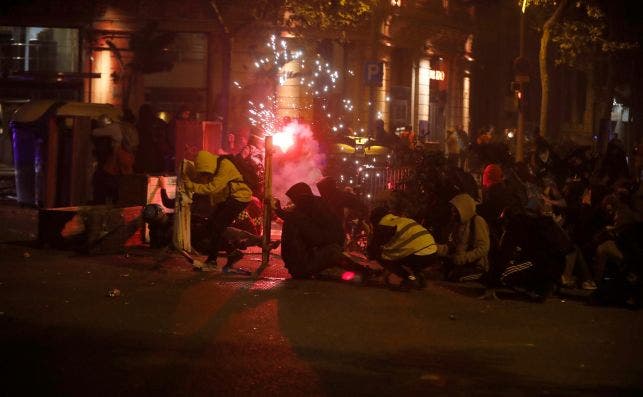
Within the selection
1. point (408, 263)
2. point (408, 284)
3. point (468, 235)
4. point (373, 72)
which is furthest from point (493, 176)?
point (373, 72)

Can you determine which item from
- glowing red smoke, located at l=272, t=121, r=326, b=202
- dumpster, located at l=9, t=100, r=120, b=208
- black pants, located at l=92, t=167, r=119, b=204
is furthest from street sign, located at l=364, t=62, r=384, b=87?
black pants, located at l=92, t=167, r=119, b=204

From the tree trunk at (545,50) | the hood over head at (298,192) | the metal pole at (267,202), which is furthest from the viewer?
the tree trunk at (545,50)

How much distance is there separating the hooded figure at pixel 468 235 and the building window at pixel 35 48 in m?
17.9

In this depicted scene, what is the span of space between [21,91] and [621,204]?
2013 centimetres

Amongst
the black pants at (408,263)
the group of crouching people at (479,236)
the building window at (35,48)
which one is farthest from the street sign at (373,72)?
the black pants at (408,263)

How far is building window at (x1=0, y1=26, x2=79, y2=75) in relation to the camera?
26.8 m

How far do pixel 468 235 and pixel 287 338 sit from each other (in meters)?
3.73

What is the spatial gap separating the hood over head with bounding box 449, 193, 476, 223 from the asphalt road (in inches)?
34.6

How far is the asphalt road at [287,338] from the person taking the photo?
696cm

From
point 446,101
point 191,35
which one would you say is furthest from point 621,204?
point 446,101

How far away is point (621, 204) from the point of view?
36.6ft

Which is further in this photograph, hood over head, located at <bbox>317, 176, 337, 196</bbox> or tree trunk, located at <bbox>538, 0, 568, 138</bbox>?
tree trunk, located at <bbox>538, 0, 568, 138</bbox>

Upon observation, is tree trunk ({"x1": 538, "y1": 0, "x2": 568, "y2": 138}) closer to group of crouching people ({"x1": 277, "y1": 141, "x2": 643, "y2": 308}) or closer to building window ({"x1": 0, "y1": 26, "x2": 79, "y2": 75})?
group of crouching people ({"x1": 277, "y1": 141, "x2": 643, "y2": 308})

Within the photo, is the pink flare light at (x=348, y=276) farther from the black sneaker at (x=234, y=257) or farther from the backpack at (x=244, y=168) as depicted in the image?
the backpack at (x=244, y=168)
